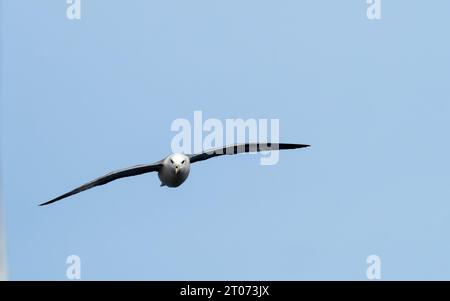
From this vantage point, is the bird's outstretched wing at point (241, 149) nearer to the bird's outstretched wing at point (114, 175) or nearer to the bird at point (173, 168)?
the bird at point (173, 168)

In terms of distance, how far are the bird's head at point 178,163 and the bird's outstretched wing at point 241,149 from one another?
152 cm

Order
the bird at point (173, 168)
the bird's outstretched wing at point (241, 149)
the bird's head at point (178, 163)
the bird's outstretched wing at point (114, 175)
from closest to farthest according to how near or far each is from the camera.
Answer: the bird's head at point (178, 163) < the bird at point (173, 168) < the bird's outstretched wing at point (114, 175) < the bird's outstretched wing at point (241, 149)

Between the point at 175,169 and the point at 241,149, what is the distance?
535cm

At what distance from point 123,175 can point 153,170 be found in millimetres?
1776

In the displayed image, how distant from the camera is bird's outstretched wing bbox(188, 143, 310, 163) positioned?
53.1 metres

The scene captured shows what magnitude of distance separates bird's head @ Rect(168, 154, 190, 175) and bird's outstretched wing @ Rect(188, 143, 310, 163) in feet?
4.99

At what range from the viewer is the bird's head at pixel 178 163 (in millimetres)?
50438

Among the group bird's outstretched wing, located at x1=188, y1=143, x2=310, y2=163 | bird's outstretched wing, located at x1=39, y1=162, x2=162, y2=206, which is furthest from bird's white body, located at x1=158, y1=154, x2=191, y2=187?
bird's outstretched wing, located at x1=188, y1=143, x2=310, y2=163

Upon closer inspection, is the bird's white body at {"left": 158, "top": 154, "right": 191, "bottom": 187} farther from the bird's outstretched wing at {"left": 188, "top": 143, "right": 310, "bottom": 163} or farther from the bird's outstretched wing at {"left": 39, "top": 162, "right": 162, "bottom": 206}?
the bird's outstretched wing at {"left": 188, "top": 143, "right": 310, "bottom": 163}

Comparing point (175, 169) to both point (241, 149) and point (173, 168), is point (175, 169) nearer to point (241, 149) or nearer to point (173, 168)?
point (173, 168)

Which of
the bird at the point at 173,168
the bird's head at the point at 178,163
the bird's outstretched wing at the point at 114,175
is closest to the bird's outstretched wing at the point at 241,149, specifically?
the bird at the point at 173,168
